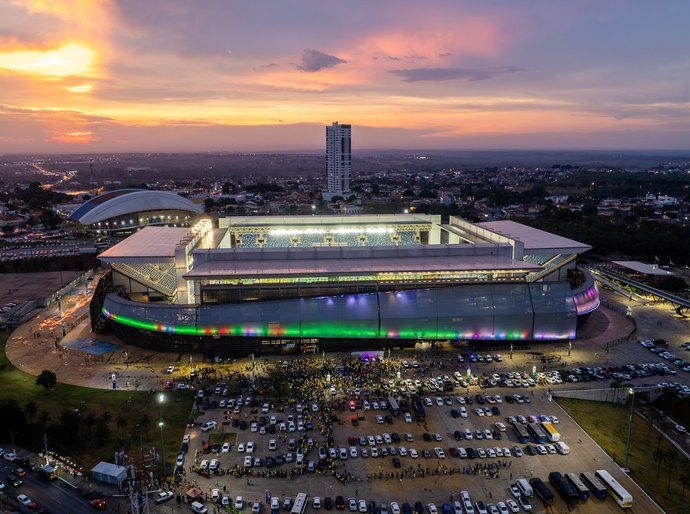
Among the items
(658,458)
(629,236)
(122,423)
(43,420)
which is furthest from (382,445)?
(629,236)

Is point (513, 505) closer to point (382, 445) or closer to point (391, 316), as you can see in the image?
point (382, 445)

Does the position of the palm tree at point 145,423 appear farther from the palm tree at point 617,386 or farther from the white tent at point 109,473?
the palm tree at point 617,386

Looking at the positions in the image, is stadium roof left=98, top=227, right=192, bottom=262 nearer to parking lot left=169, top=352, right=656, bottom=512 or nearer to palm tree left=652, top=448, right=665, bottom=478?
parking lot left=169, top=352, right=656, bottom=512

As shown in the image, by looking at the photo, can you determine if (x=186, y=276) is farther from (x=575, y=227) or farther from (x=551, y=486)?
(x=575, y=227)

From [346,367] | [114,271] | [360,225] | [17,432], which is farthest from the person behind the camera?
[360,225]

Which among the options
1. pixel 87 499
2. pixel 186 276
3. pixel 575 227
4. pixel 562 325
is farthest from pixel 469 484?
pixel 575 227

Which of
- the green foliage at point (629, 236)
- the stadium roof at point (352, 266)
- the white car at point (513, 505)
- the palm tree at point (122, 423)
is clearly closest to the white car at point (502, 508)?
the white car at point (513, 505)
